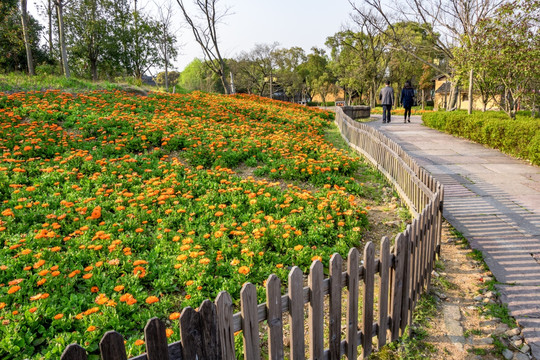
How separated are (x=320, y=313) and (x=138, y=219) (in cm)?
313

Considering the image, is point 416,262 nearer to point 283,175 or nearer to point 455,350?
point 455,350

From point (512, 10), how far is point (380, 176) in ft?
30.4

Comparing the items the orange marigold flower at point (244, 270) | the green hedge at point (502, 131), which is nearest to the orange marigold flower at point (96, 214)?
the orange marigold flower at point (244, 270)

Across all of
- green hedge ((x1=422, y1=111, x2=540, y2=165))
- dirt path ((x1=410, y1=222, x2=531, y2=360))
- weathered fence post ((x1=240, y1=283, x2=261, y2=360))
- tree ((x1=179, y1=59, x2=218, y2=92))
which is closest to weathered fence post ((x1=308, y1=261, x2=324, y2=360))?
weathered fence post ((x1=240, y1=283, x2=261, y2=360))

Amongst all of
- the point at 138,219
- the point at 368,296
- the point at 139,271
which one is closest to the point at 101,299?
the point at 139,271

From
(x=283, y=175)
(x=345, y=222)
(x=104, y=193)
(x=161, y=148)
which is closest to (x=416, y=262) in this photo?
(x=345, y=222)

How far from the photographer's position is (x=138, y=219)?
15.1ft

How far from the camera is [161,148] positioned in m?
7.67

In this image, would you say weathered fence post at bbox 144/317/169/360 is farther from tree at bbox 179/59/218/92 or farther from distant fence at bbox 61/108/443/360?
tree at bbox 179/59/218/92

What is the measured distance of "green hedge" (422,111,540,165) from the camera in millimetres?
8268

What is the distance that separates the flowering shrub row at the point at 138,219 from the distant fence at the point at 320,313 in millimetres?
856

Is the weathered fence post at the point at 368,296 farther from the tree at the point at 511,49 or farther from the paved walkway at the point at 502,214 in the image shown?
the tree at the point at 511,49

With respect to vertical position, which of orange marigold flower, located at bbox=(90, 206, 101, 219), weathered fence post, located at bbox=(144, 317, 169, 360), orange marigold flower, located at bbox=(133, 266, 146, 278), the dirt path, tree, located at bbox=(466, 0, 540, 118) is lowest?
the dirt path

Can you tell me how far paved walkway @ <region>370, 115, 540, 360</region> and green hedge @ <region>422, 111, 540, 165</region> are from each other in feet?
1.00
